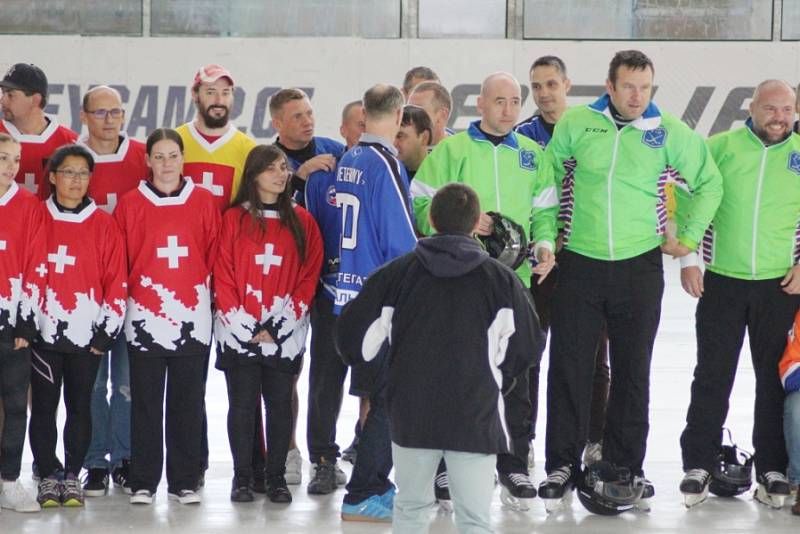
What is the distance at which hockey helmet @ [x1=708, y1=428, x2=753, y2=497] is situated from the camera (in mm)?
5121

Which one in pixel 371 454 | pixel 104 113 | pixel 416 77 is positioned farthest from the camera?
pixel 416 77

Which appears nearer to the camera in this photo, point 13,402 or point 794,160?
point 13,402

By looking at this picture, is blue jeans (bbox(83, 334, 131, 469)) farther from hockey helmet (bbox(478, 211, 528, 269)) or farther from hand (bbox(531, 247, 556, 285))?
hand (bbox(531, 247, 556, 285))

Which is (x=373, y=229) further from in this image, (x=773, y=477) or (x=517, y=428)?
(x=773, y=477)

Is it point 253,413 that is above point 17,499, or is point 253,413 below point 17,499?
above

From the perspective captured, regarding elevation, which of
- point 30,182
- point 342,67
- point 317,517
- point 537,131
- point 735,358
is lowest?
point 317,517

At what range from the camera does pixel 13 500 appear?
4.75 metres

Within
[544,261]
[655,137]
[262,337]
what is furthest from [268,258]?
[655,137]

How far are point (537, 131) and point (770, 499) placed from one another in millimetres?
1866

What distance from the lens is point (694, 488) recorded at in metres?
4.97

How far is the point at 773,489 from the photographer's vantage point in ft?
16.2

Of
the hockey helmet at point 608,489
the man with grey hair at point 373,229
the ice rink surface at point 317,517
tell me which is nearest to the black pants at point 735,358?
the ice rink surface at point 317,517

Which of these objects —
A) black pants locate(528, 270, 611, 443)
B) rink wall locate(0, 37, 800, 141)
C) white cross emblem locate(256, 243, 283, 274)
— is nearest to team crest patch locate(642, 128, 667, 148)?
black pants locate(528, 270, 611, 443)

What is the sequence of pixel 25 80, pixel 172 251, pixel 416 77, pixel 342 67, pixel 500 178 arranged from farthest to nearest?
pixel 342 67
pixel 416 77
pixel 25 80
pixel 500 178
pixel 172 251
